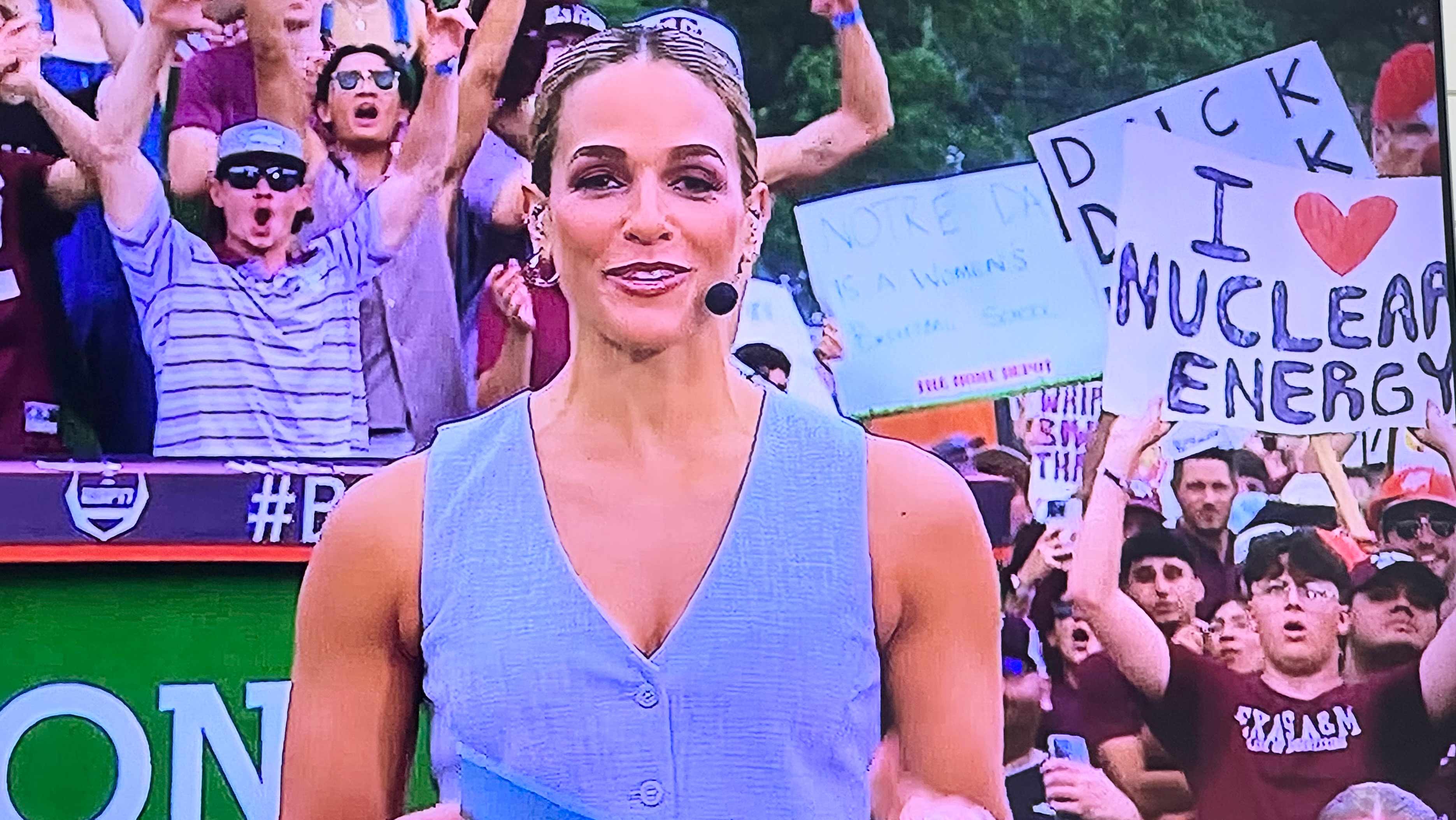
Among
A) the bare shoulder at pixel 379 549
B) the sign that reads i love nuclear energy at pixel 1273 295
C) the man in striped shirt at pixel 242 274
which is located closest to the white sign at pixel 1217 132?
the sign that reads i love nuclear energy at pixel 1273 295

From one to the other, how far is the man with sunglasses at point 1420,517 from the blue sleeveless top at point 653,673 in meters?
1.05

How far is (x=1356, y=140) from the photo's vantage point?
298 centimetres

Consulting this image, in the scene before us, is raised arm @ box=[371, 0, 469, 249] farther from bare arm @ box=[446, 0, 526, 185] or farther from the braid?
the braid

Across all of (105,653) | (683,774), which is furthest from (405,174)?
(683,774)

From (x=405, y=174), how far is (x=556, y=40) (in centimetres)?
34

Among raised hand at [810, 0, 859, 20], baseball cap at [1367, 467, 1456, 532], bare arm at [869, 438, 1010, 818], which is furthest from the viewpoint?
baseball cap at [1367, 467, 1456, 532]

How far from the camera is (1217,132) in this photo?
293 cm

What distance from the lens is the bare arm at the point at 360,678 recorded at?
96.1 inches

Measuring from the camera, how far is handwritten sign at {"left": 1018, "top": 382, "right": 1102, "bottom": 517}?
277 cm

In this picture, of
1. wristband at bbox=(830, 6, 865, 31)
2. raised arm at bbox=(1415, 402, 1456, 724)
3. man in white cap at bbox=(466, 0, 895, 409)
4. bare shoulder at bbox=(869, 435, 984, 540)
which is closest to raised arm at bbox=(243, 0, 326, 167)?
man in white cap at bbox=(466, 0, 895, 409)

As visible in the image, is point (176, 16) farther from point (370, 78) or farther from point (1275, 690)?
point (1275, 690)

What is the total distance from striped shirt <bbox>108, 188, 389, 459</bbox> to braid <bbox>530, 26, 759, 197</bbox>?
0.42 metres

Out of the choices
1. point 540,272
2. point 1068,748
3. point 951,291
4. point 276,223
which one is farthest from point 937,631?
point 276,223

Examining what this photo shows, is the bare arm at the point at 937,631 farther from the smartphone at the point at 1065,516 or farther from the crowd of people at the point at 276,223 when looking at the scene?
the crowd of people at the point at 276,223
